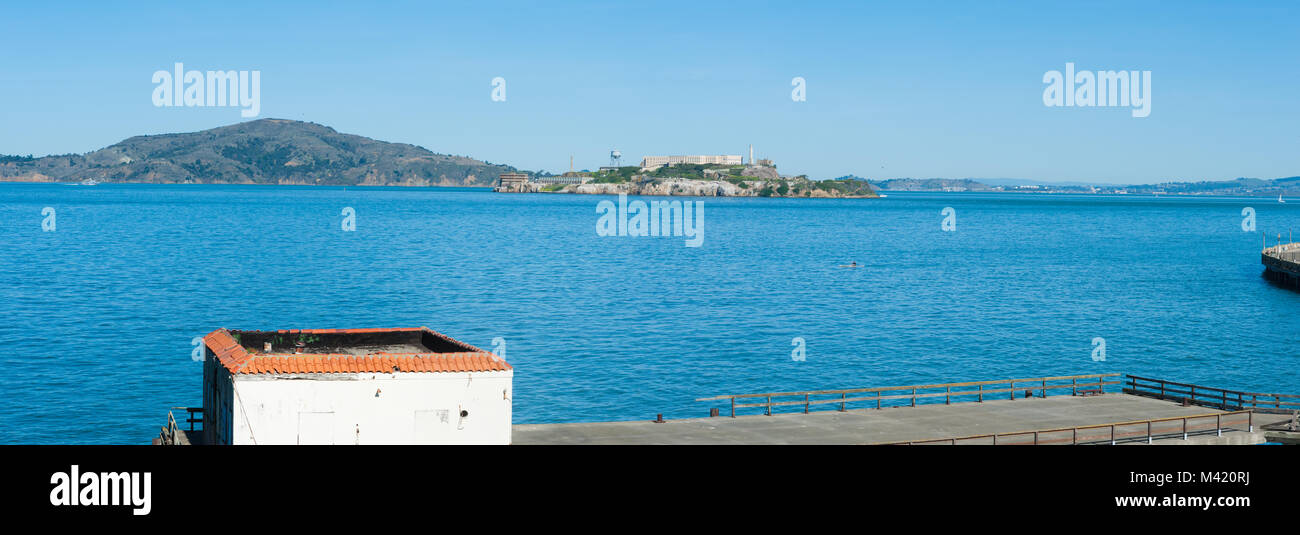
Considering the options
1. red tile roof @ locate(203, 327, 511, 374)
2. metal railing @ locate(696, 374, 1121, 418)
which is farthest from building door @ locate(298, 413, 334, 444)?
metal railing @ locate(696, 374, 1121, 418)

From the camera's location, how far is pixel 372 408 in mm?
26250

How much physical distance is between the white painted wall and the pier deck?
15.4 ft

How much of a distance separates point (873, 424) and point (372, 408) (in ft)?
54.1

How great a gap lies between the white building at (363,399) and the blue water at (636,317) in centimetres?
2123

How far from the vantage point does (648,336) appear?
73125 millimetres

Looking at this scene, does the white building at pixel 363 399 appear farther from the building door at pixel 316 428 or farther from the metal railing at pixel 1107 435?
the metal railing at pixel 1107 435

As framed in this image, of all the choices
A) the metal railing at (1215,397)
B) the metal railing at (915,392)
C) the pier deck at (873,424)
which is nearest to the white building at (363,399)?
the pier deck at (873,424)

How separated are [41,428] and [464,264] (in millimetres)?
85628

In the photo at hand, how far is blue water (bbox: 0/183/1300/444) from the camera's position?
55656mm

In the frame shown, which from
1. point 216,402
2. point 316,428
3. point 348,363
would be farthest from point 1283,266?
point 316,428

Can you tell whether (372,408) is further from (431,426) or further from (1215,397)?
(1215,397)

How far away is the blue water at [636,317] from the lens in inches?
2191
